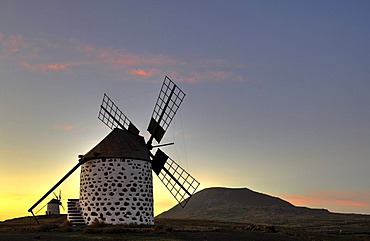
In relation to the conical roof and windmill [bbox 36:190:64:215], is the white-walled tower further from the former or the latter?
windmill [bbox 36:190:64:215]

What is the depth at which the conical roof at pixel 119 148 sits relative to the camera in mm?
36531

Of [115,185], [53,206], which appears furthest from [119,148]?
[53,206]

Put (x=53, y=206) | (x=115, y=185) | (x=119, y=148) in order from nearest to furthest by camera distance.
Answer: (x=115, y=185) < (x=119, y=148) < (x=53, y=206)

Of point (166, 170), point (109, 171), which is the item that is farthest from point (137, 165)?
point (166, 170)

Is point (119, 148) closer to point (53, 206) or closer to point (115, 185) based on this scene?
point (115, 185)

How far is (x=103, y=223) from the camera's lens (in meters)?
34.6

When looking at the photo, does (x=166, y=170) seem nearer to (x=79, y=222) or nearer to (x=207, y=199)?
(x=79, y=222)

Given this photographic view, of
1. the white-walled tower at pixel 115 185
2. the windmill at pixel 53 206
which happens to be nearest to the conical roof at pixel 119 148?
the white-walled tower at pixel 115 185

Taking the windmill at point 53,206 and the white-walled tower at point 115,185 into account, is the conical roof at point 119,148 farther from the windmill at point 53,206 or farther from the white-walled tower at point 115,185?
the windmill at point 53,206

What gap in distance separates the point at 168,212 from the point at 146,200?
128 meters

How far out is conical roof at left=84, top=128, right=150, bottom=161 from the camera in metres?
36.5

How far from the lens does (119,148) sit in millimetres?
37031

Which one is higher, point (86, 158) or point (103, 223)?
point (86, 158)

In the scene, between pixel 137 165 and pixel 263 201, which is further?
pixel 263 201
